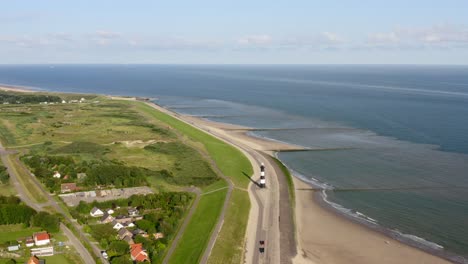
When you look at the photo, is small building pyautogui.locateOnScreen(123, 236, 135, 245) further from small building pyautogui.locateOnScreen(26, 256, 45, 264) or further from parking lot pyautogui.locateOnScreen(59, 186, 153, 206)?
parking lot pyautogui.locateOnScreen(59, 186, 153, 206)

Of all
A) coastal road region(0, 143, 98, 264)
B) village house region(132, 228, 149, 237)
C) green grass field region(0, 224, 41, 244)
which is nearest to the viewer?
coastal road region(0, 143, 98, 264)

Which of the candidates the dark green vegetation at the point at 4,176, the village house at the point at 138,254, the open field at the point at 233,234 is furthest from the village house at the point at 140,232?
the dark green vegetation at the point at 4,176

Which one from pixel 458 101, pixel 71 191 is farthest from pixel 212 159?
pixel 458 101

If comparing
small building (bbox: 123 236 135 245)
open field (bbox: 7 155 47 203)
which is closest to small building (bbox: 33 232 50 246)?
small building (bbox: 123 236 135 245)

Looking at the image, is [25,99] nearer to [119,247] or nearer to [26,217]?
[26,217]

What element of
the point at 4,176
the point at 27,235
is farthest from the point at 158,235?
the point at 4,176

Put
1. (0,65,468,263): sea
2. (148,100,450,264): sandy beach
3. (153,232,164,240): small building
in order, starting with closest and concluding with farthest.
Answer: (148,100,450,264): sandy beach
(153,232,164,240): small building
(0,65,468,263): sea

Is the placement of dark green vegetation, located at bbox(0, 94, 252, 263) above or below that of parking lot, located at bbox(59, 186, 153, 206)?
above

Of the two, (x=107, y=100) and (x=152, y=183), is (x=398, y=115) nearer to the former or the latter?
(x=152, y=183)
